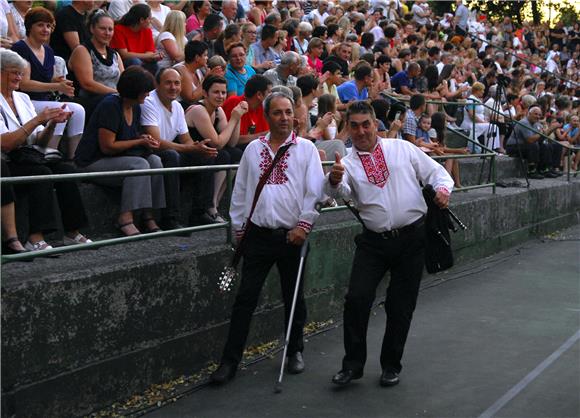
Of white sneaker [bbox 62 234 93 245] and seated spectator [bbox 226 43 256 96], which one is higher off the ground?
seated spectator [bbox 226 43 256 96]

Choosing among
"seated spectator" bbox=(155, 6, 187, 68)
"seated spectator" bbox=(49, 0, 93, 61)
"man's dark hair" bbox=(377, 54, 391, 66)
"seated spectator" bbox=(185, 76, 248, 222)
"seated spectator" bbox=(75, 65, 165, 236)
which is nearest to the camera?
"seated spectator" bbox=(75, 65, 165, 236)

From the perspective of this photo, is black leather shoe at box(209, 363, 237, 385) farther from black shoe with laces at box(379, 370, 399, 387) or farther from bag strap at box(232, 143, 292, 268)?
black shoe with laces at box(379, 370, 399, 387)

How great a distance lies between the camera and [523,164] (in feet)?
50.7

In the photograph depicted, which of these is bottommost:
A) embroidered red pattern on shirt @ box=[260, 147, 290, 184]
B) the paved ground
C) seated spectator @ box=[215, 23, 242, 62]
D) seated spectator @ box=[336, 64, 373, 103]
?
the paved ground

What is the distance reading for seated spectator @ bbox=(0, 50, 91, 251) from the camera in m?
6.18

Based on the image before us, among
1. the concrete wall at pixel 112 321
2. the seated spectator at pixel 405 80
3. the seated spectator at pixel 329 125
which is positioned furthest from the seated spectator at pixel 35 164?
the seated spectator at pixel 405 80

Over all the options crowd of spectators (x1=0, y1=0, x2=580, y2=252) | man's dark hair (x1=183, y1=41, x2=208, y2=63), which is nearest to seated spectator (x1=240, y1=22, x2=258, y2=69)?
crowd of spectators (x1=0, y1=0, x2=580, y2=252)

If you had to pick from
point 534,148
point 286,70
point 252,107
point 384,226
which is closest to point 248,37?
point 286,70

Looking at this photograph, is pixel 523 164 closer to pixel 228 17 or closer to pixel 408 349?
pixel 228 17

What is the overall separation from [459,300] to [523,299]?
0.70m

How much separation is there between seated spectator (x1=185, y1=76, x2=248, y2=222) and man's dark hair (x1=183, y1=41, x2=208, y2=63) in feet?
3.25

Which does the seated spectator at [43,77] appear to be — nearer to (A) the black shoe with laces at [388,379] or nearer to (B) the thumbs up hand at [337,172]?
(B) the thumbs up hand at [337,172]

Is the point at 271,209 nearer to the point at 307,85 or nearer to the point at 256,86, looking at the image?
the point at 256,86

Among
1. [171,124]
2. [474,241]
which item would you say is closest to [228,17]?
[474,241]
